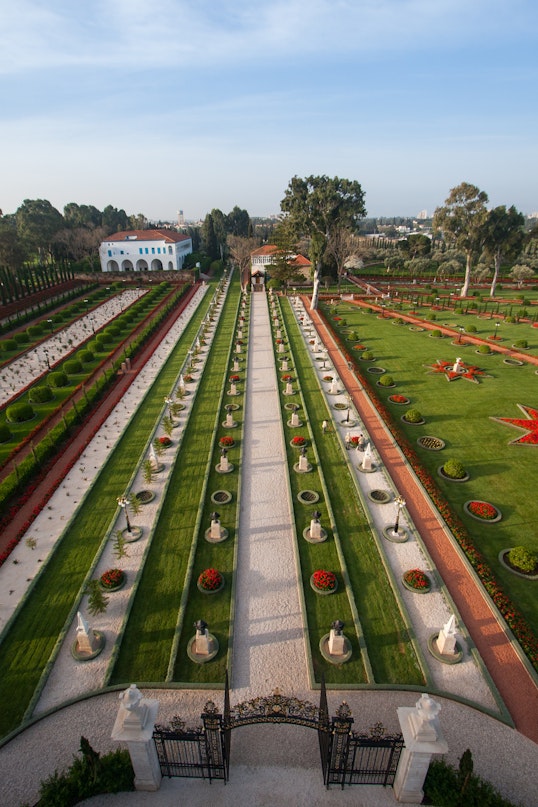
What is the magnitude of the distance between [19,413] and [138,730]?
23613 millimetres

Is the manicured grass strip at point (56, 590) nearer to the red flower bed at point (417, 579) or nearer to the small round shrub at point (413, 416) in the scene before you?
the red flower bed at point (417, 579)

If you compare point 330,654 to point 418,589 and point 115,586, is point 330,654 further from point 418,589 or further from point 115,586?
point 115,586

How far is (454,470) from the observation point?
68.9ft

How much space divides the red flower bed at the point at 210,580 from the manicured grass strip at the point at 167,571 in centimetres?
47

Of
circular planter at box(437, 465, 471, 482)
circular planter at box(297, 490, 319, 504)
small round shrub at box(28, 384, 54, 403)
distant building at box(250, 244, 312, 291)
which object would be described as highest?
distant building at box(250, 244, 312, 291)

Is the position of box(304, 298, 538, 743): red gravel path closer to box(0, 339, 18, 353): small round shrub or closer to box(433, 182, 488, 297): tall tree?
box(0, 339, 18, 353): small round shrub

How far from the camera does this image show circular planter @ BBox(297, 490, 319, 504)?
19.5 m

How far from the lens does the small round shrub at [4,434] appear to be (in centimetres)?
2459

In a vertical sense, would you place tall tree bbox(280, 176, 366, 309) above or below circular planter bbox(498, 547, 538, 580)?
above

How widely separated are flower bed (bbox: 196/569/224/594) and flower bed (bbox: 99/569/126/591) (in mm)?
2859

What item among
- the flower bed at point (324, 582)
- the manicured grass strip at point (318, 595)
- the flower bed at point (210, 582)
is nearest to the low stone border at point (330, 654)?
the manicured grass strip at point (318, 595)

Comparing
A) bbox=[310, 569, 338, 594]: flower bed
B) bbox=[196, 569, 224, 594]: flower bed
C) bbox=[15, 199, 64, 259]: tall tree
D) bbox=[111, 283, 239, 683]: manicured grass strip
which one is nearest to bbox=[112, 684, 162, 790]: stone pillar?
bbox=[111, 283, 239, 683]: manicured grass strip

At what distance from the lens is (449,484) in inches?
819

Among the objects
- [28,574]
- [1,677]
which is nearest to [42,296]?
[28,574]
